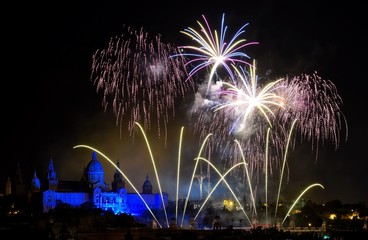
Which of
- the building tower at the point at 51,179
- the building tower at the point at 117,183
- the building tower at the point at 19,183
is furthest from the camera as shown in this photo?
the building tower at the point at 117,183

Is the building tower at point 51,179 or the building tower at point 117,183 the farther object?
the building tower at point 117,183

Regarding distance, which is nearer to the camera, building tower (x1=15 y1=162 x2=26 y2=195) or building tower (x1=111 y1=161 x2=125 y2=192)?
building tower (x1=15 y1=162 x2=26 y2=195)

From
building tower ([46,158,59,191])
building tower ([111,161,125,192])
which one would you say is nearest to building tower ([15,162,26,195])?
building tower ([46,158,59,191])

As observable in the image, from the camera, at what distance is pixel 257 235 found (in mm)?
55250

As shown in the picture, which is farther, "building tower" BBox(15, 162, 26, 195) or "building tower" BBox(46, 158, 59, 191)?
"building tower" BBox(15, 162, 26, 195)

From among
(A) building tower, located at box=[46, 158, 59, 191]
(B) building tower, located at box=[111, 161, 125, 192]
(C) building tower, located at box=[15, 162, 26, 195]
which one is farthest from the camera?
(B) building tower, located at box=[111, 161, 125, 192]

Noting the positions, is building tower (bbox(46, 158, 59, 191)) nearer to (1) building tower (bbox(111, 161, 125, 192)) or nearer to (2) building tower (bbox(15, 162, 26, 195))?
(2) building tower (bbox(15, 162, 26, 195))

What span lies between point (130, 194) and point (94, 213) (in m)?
35.4

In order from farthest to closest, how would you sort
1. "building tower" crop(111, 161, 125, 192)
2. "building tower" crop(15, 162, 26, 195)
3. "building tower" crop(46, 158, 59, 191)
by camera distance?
"building tower" crop(111, 161, 125, 192) → "building tower" crop(15, 162, 26, 195) → "building tower" crop(46, 158, 59, 191)

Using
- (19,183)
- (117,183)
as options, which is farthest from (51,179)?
(117,183)

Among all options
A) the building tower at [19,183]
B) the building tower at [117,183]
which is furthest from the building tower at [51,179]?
the building tower at [117,183]

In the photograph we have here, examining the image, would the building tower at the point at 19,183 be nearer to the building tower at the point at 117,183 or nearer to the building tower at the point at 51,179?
Answer: the building tower at the point at 51,179

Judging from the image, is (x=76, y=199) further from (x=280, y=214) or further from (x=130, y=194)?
(x=280, y=214)

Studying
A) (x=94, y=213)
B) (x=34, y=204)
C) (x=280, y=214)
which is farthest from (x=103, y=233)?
(x=34, y=204)
